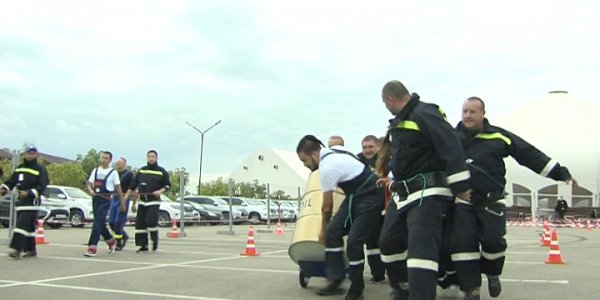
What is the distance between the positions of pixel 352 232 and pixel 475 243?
3.95 ft

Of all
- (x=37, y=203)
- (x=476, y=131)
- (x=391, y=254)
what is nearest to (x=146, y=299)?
(x=391, y=254)

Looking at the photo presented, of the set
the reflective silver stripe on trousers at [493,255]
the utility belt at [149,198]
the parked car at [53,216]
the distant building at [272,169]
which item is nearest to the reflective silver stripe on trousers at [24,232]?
the utility belt at [149,198]

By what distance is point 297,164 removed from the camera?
9162 centimetres

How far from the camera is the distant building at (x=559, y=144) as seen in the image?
6041 centimetres

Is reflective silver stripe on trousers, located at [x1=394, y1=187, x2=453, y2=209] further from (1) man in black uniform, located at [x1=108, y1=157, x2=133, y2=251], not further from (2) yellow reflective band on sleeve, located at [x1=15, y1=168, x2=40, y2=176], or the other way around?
(1) man in black uniform, located at [x1=108, y1=157, x2=133, y2=251]

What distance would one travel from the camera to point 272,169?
9200 centimetres

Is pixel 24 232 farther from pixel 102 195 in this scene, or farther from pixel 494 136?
pixel 494 136

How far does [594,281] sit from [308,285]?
348cm

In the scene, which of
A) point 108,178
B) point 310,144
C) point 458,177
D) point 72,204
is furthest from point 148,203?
point 72,204

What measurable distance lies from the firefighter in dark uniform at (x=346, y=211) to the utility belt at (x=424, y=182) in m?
1.30

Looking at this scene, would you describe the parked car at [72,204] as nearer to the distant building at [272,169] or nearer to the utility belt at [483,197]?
the utility belt at [483,197]

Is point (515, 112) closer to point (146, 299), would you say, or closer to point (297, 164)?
point (297, 164)

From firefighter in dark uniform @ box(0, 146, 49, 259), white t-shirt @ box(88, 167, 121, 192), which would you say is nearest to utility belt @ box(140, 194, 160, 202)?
white t-shirt @ box(88, 167, 121, 192)

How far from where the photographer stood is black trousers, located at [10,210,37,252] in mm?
10031
